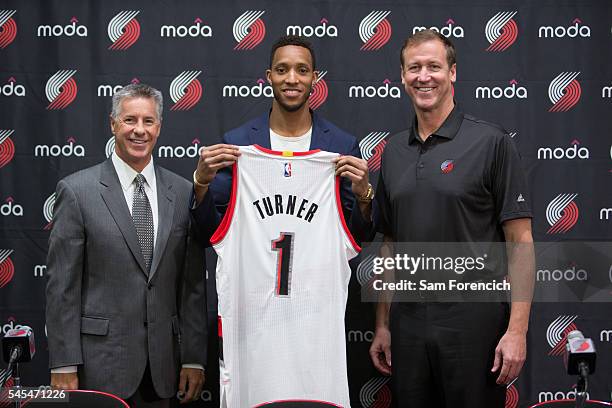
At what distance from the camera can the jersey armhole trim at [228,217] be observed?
2.68m

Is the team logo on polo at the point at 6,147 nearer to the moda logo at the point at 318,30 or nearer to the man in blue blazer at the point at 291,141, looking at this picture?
the man in blue blazer at the point at 291,141

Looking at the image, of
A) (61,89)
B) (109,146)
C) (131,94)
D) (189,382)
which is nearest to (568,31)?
(131,94)

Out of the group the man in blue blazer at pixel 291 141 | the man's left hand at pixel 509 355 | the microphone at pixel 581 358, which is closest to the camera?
the microphone at pixel 581 358

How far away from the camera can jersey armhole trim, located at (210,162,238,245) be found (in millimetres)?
2680

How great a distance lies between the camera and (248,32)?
3594mm

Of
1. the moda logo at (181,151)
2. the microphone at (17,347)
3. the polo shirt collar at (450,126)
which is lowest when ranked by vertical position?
the microphone at (17,347)

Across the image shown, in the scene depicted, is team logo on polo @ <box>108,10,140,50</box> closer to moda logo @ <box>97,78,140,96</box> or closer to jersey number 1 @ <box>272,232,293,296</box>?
moda logo @ <box>97,78,140,96</box>

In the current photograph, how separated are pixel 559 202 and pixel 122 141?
245 cm

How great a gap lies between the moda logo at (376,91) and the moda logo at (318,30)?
0.34 meters

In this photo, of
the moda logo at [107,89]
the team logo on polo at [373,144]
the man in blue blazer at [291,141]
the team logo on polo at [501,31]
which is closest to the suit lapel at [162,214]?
the man in blue blazer at [291,141]

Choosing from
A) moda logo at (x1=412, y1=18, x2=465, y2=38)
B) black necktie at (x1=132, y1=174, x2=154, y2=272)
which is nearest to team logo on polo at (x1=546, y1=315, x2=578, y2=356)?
moda logo at (x1=412, y1=18, x2=465, y2=38)

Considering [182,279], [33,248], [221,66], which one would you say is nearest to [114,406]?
[182,279]

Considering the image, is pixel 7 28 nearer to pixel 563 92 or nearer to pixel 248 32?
pixel 248 32

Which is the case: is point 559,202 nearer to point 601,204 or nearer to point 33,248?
point 601,204
